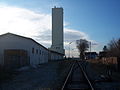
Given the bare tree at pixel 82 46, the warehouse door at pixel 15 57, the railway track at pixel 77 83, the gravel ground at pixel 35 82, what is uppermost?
the bare tree at pixel 82 46

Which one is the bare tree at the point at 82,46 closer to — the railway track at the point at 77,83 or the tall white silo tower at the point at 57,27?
the tall white silo tower at the point at 57,27

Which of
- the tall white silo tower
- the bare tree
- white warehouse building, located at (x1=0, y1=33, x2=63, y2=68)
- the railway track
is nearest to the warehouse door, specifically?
white warehouse building, located at (x1=0, y1=33, x2=63, y2=68)

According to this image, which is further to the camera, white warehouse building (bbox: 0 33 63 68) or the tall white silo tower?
the tall white silo tower

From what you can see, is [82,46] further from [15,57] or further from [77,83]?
[77,83]

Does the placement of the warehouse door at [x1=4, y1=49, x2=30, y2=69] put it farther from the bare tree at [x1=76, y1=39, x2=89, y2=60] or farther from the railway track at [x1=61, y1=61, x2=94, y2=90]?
the bare tree at [x1=76, y1=39, x2=89, y2=60]

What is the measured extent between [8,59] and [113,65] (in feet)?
56.2

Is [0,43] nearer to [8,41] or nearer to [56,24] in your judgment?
[8,41]

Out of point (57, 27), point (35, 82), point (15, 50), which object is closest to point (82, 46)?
point (57, 27)

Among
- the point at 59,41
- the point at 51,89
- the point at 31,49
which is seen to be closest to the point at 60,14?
the point at 59,41

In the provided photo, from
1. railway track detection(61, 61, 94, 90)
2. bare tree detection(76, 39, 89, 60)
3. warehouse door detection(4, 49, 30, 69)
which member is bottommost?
railway track detection(61, 61, 94, 90)

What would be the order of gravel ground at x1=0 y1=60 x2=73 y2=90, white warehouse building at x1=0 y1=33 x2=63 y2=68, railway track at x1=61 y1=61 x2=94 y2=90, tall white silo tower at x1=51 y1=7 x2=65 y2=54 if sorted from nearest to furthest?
railway track at x1=61 y1=61 x2=94 y2=90 < gravel ground at x1=0 y1=60 x2=73 y2=90 < white warehouse building at x1=0 y1=33 x2=63 y2=68 < tall white silo tower at x1=51 y1=7 x2=65 y2=54

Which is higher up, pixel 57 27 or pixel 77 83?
pixel 57 27

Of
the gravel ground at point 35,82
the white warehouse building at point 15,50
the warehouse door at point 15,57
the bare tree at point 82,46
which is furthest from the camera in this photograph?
the bare tree at point 82,46

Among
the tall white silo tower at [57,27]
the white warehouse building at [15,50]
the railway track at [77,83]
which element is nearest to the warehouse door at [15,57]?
the white warehouse building at [15,50]
